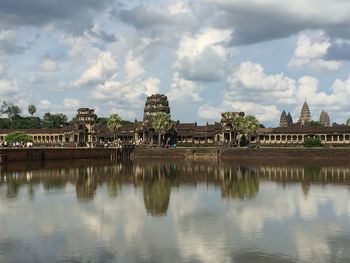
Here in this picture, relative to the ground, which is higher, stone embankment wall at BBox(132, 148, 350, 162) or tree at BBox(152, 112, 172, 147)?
tree at BBox(152, 112, 172, 147)

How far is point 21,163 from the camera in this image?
241ft

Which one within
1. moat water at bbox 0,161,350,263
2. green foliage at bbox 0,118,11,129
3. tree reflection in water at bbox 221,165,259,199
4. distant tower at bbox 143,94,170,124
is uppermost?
distant tower at bbox 143,94,170,124

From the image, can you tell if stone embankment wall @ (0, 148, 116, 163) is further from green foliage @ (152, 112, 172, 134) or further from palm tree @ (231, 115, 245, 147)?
palm tree @ (231, 115, 245, 147)

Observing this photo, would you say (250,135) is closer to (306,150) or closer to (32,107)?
(306,150)

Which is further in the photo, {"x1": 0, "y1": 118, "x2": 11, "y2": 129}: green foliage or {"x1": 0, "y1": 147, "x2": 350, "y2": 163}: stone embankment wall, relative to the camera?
{"x1": 0, "y1": 118, "x2": 11, "y2": 129}: green foliage

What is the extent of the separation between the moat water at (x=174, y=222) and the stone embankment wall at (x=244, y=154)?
38.2m

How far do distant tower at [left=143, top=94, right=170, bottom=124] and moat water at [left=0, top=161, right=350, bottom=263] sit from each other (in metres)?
82.1

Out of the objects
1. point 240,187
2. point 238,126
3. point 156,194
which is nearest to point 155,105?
point 238,126

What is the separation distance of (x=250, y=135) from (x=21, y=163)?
197 ft

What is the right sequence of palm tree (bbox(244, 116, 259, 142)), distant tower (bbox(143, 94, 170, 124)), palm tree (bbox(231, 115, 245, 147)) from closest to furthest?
palm tree (bbox(244, 116, 259, 142)) → palm tree (bbox(231, 115, 245, 147)) → distant tower (bbox(143, 94, 170, 124))

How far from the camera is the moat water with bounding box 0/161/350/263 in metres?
19.4

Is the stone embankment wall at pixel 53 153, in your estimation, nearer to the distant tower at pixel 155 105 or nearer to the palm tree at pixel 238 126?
the palm tree at pixel 238 126

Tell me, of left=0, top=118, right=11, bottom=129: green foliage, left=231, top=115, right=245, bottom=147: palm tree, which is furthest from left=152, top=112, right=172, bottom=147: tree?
left=0, top=118, right=11, bottom=129: green foliage

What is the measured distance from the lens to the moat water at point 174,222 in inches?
762
